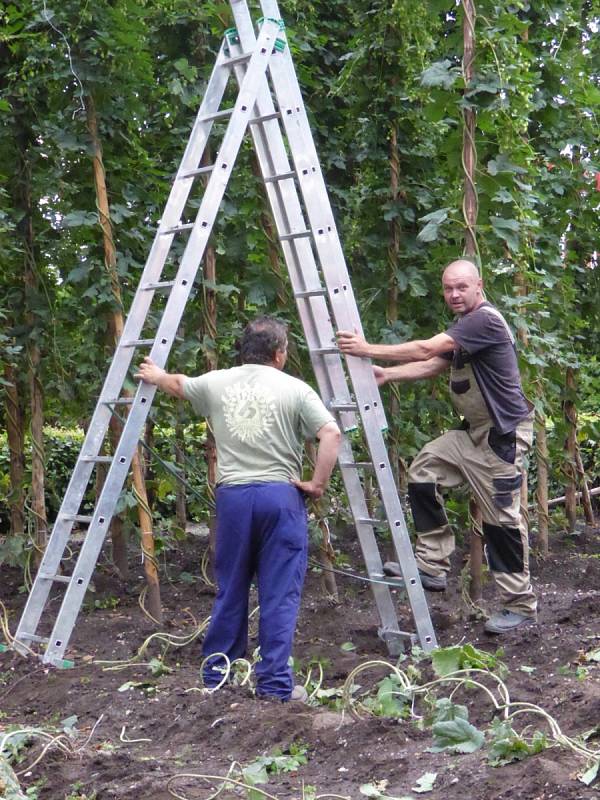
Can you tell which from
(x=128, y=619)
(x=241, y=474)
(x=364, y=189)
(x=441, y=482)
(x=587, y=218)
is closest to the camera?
(x=241, y=474)

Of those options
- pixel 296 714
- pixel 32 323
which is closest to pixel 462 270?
pixel 296 714

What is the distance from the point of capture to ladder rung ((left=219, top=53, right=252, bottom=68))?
5.88 m

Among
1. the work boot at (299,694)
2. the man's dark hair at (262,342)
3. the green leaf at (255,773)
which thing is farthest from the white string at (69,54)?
the green leaf at (255,773)

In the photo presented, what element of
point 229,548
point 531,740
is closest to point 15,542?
point 229,548

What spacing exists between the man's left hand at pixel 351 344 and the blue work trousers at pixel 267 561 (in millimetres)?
860

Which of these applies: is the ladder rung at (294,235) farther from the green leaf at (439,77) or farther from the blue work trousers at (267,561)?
the blue work trousers at (267,561)

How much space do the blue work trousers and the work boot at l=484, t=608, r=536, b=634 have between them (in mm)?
1320

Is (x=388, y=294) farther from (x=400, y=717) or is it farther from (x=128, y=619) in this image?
(x=400, y=717)

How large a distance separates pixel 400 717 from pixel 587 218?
18.9ft

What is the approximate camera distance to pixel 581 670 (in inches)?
193

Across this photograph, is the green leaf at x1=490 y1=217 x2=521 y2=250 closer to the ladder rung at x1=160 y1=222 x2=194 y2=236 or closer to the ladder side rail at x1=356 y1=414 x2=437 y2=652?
the ladder side rail at x1=356 y1=414 x2=437 y2=652

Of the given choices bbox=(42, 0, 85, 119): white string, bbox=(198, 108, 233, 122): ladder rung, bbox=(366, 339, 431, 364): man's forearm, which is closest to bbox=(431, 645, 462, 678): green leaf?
bbox=(366, 339, 431, 364): man's forearm

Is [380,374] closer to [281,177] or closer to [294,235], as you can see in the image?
[294,235]

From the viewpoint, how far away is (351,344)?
575cm
